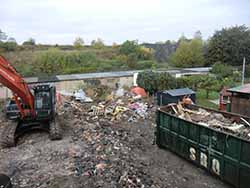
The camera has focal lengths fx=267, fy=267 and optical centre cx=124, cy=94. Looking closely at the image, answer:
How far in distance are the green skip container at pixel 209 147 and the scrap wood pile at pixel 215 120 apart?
23cm

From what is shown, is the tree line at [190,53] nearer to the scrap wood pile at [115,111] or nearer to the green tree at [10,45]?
the green tree at [10,45]

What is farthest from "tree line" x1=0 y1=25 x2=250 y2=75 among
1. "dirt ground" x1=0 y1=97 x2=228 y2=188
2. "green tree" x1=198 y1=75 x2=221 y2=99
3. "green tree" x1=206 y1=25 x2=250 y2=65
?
"dirt ground" x1=0 y1=97 x2=228 y2=188

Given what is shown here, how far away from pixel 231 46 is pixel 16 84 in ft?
107

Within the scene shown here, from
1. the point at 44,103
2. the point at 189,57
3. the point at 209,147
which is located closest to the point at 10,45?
the point at 189,57

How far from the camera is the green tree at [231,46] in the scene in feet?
119

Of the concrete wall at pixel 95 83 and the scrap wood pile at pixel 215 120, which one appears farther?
the concrete wall at pixel 95 83

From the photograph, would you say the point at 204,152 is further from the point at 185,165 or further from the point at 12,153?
the point at 12,153

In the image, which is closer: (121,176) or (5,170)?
(121,176)

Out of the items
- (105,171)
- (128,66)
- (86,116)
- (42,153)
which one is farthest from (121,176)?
(128,66)

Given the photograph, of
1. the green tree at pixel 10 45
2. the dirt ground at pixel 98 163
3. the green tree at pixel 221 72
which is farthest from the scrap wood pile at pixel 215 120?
the green tree at pixel 10 45

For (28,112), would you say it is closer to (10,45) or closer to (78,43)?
(10,45)

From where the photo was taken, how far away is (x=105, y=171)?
7.66 meters

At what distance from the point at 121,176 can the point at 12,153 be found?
4588 millimetres

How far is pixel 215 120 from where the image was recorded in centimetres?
881
